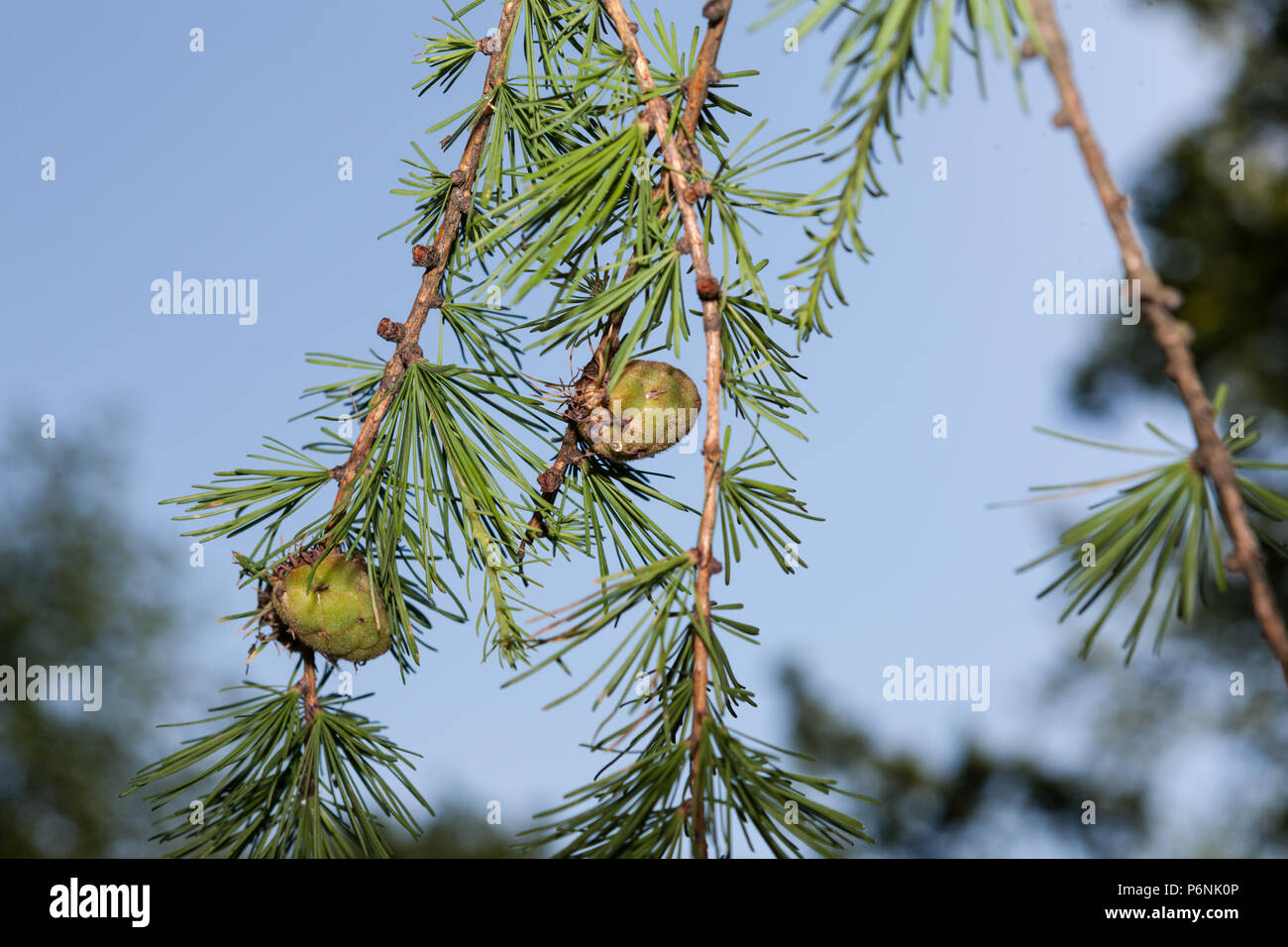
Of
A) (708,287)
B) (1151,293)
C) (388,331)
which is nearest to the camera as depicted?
(1151,293)

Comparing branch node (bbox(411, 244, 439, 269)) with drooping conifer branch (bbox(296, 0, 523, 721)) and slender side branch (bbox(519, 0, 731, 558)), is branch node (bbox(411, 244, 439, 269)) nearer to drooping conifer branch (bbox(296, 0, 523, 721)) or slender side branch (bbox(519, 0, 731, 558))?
drooping conifer branch (bbox(296, 0, 523, 721))

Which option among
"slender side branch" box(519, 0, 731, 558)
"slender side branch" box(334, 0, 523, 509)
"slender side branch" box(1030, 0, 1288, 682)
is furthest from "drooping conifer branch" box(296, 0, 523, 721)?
"slender side branch" box(1030, 0, 1288, 682)

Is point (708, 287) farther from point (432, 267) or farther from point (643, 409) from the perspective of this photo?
point (432, 267)

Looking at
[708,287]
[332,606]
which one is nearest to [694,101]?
[708,287]

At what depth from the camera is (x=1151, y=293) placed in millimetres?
357

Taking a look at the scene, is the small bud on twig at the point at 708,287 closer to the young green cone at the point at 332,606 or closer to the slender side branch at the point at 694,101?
the slender side branch at the point at 694,101

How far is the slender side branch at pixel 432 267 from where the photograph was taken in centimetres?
60

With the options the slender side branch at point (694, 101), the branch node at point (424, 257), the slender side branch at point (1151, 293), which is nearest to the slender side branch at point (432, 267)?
the branch node at point (424, 257)

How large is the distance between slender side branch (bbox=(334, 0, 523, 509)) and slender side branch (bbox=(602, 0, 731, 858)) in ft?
0.46

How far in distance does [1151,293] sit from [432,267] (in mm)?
425

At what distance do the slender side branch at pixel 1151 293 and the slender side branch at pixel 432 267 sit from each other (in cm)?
38

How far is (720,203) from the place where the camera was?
53cm

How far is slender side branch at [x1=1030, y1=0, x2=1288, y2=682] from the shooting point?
35 cm

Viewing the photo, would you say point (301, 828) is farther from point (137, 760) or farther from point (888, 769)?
point (137, 760)
